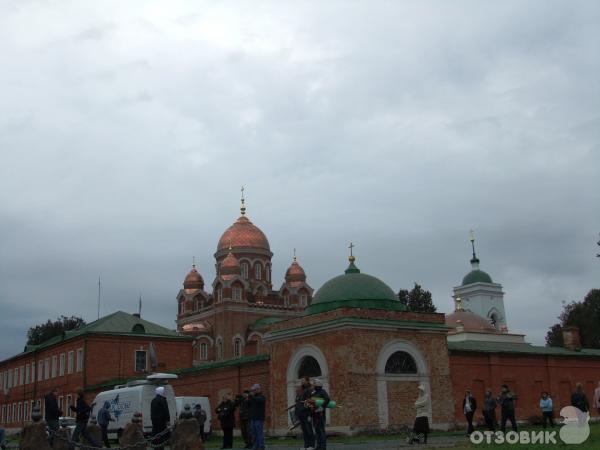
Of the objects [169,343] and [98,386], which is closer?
[98,386]

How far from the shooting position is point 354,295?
29.9m

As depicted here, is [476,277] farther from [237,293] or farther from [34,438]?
[34,438]

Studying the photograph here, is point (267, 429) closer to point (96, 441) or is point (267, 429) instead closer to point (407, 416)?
point (407, 416)

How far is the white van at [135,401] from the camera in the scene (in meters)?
25.5

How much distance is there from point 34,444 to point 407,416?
53.4 ft

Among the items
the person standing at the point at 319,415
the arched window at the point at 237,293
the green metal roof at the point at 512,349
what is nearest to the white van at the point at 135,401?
the person standing at the point at 319,415

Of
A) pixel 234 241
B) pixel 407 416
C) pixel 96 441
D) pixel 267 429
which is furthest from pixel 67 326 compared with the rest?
pixel 96 441

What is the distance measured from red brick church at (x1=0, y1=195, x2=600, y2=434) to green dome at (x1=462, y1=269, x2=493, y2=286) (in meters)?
17.0

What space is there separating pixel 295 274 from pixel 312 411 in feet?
170

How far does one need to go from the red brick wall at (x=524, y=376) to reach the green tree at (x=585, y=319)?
2364 centimetres

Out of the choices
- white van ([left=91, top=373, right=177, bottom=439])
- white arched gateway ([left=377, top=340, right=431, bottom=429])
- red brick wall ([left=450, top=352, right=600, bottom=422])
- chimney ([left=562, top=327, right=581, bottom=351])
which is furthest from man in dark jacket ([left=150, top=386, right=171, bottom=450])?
chimney ([left=562, top=327, right=581, bottom=351])

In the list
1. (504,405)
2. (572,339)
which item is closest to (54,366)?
(572,339)

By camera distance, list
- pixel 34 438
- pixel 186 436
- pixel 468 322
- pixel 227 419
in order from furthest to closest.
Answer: pixel 468 322
pixel 227 419
pixel 34 438
pixel 186 436

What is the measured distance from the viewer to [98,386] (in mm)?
43656
